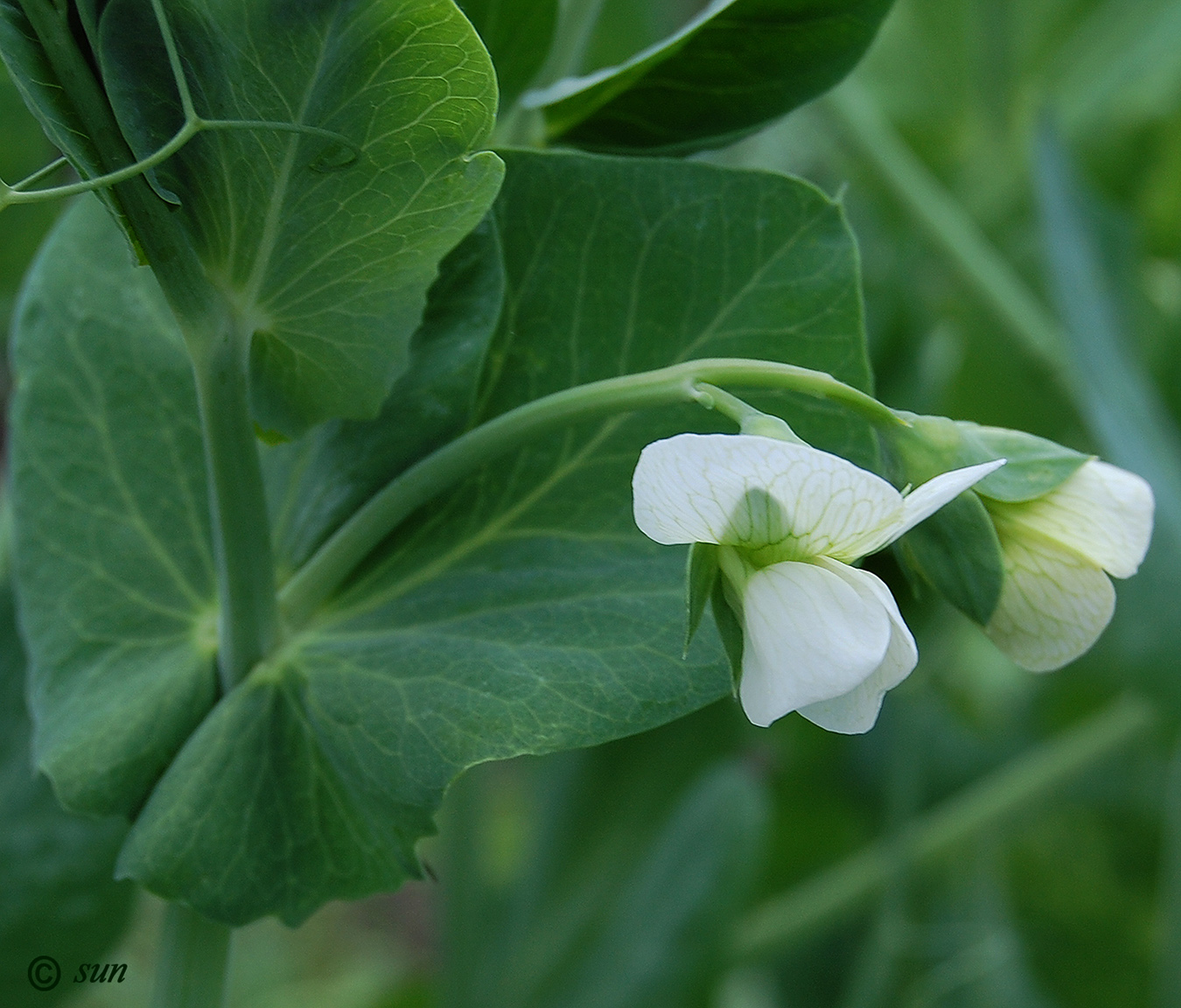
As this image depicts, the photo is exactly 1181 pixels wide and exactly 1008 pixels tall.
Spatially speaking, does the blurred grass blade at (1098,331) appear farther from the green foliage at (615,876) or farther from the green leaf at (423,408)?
the green leaf at (423,408)

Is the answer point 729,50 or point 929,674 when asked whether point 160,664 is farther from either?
point 929,674

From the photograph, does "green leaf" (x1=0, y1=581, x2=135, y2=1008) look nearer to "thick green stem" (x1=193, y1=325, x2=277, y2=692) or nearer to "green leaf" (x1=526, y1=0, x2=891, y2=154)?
"thick green stem" (x1=193, y1=325, x2=277, y2=692)

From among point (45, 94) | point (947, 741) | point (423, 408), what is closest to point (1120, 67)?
point (947, 741)

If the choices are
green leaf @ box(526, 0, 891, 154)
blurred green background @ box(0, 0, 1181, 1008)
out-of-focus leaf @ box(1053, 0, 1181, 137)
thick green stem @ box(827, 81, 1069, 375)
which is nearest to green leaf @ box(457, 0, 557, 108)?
green leaf @ box(526, 0, 891, 154)

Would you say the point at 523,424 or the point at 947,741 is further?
the point at 947,741

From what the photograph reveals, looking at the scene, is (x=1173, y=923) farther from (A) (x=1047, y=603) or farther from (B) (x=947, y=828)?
(A) (x=1047, y=603)

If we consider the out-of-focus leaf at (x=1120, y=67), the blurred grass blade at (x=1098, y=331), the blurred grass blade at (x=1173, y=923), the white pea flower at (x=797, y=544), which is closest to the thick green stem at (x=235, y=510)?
the white pea flower at (x=797, y=544)
